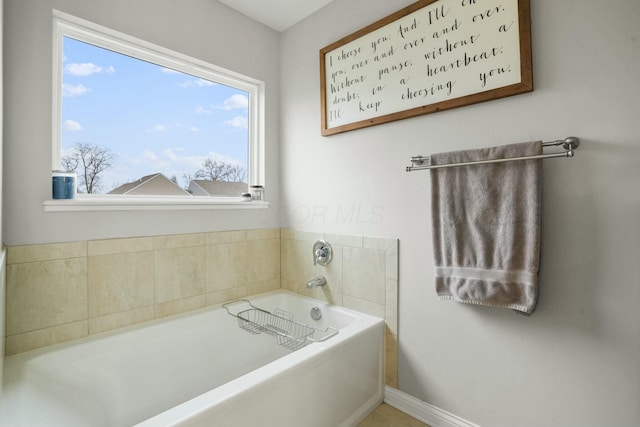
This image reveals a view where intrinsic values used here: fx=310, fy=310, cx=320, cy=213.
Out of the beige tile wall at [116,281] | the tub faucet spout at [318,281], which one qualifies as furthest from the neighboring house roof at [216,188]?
the tub faucet spout at [318,281]

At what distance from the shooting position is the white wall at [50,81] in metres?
1.42

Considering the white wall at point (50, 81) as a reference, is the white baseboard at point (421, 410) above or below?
below

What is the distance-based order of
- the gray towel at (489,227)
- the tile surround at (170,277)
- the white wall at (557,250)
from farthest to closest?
the tile surround at (170,277) < the gray towel at (489,227) < the white wall at (557,250)

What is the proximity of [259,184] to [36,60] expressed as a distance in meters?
1.40

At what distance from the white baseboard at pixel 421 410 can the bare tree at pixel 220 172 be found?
1.74m

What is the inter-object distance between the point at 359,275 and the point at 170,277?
3.82 ft

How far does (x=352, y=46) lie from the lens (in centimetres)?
195

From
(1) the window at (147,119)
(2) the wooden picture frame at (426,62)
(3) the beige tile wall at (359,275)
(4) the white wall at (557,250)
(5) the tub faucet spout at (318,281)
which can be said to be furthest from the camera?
(5) the tub faucet spout at (318,281)

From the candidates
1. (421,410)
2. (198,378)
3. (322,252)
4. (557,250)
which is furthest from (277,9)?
(421,410)

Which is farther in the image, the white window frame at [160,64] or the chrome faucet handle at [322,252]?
the chrome faucet handle at [322,252]

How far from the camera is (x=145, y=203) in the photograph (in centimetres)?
178

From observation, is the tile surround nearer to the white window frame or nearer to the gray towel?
the white window frame

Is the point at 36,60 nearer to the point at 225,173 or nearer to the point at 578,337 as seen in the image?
the point at 225,173

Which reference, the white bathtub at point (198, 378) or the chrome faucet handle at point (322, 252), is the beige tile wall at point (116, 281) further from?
the chrome faucet handle at point (322, 252)
